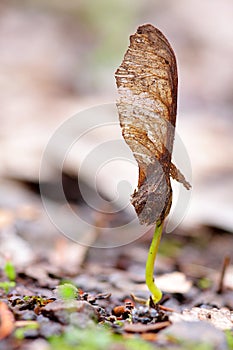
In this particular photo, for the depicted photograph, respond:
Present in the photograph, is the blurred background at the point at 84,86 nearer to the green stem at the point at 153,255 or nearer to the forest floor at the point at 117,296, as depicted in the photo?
the forest floor at the point at 117,296

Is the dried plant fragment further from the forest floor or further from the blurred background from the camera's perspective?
the blurred background

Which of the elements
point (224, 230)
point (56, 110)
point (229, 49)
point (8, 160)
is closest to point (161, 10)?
point (229, 49)

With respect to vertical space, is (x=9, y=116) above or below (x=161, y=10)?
below

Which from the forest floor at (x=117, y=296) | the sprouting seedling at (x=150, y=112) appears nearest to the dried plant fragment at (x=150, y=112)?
the sprouting seedling at (x=150, y=112)

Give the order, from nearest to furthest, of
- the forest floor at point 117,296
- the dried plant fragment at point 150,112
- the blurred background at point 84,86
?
the forest floor at point 117,296
the dried plant fragment at point 150,112
the blurred background at point 84,86

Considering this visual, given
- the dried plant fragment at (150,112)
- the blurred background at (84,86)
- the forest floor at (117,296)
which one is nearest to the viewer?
the forest floor at (117,296)

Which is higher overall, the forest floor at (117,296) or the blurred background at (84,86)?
the blurred background at (84,86)

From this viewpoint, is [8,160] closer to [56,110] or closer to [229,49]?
[56,110]
